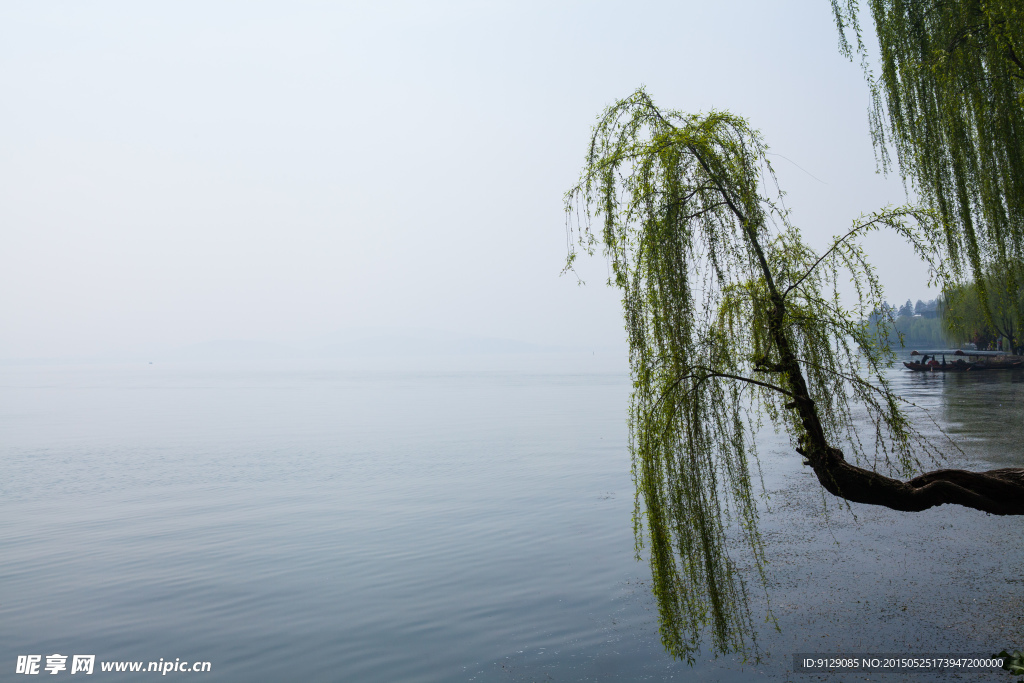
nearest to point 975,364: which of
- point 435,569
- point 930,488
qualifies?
point 435,569

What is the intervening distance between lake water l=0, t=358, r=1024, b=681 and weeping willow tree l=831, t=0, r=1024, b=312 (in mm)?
4251

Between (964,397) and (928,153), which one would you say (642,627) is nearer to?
(928,153)

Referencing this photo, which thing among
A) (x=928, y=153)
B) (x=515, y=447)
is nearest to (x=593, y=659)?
(x=928, y=153)

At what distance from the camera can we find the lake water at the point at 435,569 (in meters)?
7.86

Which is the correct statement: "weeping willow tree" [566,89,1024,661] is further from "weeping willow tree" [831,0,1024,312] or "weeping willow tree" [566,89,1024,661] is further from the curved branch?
"weeping willow tree" [831,0,1024,312]

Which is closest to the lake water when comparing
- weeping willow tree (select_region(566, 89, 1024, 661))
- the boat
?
weeping willow tree (select_region(566, 89, 1024, 661))

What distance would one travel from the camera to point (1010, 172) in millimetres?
6500

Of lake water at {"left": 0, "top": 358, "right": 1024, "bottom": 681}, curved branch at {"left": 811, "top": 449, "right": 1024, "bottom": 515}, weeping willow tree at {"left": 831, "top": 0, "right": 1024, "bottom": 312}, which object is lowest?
lake water at {"left": 0, "top": 358, "right": 1024, "bottom": 681}

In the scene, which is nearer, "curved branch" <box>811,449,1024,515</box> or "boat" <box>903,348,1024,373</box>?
"curved branch" <box>811,449,1024,515</box>

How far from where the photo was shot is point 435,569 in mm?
11250

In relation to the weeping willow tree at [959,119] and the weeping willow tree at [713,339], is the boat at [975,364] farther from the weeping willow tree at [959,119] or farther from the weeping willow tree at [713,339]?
the weeping willow tree at [713,339]

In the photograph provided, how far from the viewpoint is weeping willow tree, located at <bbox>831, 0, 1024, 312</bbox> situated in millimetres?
6375

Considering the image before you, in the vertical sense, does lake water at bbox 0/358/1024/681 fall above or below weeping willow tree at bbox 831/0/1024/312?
below

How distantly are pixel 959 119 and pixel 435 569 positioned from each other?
30.4 ft
